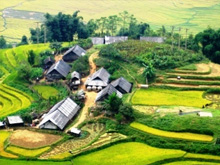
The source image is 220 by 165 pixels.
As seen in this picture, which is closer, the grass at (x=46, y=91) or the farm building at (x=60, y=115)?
the farm building at (x=60, y=115)

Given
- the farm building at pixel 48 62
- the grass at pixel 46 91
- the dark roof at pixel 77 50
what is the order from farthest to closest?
1. the dark roof at pixel 77 50
2. the farm building at pixel 48 62
3. the grass at pixel 46 91

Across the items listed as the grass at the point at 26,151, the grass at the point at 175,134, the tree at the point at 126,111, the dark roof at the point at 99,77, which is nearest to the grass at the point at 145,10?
the dark roof at the point at 99,77

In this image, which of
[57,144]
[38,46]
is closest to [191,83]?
[57,144]

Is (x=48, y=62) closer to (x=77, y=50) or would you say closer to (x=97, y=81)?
(x=77, y=50)

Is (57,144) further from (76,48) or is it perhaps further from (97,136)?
(76,48)

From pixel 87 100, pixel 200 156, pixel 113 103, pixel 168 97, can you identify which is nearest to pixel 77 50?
pixel 87 100

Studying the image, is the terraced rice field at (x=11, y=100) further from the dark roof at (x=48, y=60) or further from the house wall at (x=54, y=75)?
the dark roof at (x=48, y=60)

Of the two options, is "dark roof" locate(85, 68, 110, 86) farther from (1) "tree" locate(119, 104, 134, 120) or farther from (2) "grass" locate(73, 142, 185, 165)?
(2) "grass" locate(73, 142, 185, 165)
